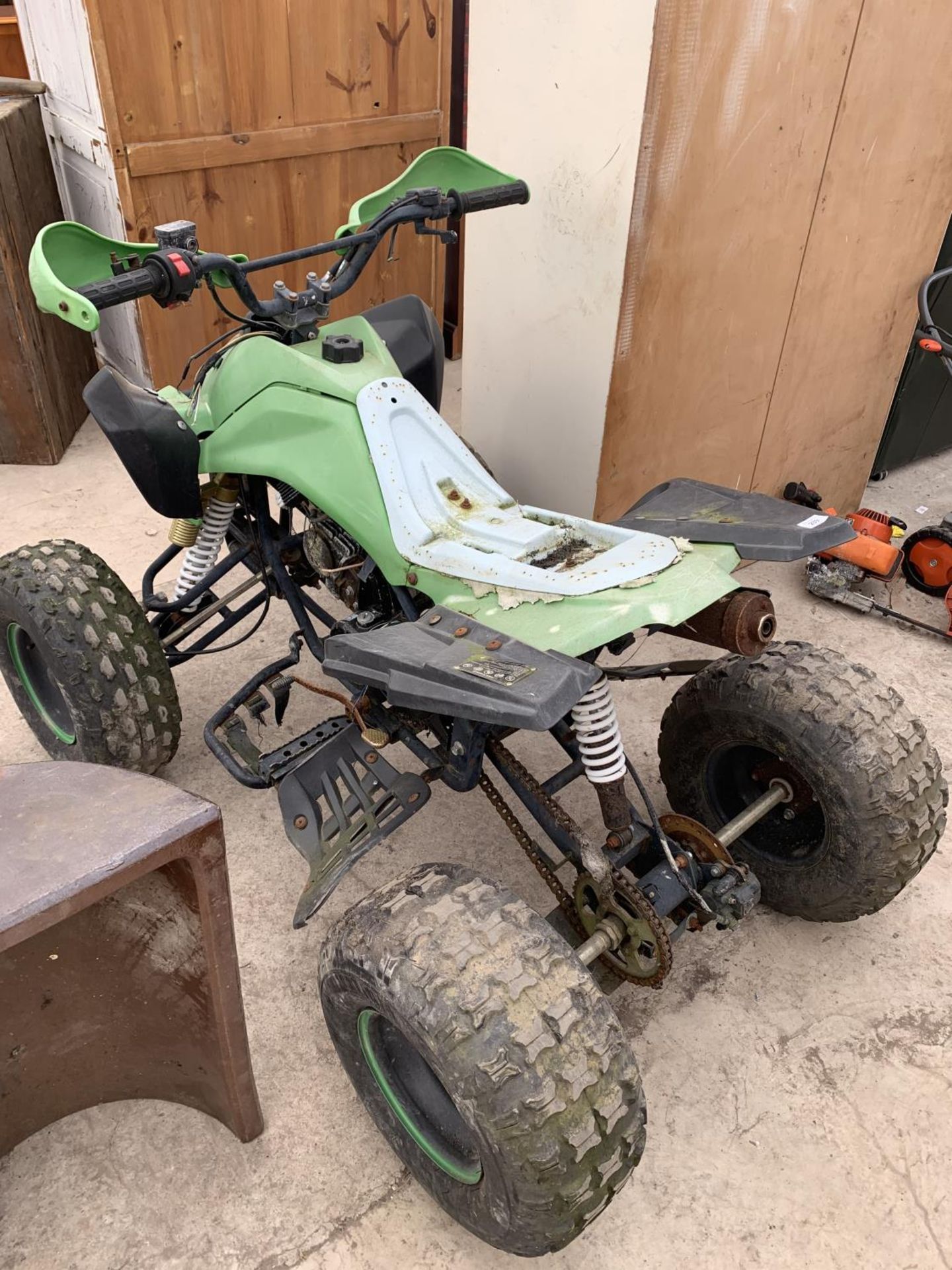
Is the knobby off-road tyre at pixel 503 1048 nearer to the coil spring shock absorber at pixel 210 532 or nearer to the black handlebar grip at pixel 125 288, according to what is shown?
the coil spring shock absorber at pixel 210 532

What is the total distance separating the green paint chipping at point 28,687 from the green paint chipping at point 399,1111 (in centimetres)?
141

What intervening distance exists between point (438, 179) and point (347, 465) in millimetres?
1055

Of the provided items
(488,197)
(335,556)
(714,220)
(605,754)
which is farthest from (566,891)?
(714,220)

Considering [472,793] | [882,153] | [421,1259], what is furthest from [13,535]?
[882,153]

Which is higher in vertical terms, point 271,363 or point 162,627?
point 271,363

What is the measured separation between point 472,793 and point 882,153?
279 cm

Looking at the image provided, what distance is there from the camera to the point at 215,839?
163cm

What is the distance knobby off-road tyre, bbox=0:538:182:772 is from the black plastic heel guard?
59 centimetres

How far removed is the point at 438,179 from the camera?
276 centimetres

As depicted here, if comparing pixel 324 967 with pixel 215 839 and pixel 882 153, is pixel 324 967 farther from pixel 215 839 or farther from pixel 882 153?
pixel 882 153

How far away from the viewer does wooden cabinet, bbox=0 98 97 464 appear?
4.30 meters

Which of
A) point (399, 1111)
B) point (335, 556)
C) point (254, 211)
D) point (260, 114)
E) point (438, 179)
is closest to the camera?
point (399, 1111)

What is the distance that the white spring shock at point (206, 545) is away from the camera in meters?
2.81

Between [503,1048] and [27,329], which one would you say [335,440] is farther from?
[27,329]
